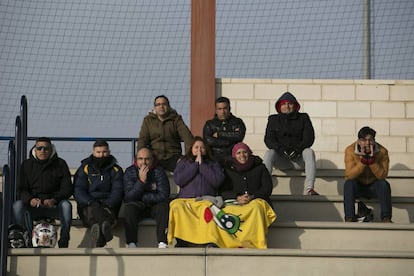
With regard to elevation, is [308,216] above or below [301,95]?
below

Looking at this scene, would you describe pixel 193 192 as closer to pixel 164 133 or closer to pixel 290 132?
pixel 164 133

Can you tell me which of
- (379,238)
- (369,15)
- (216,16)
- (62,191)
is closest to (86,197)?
(62,191)

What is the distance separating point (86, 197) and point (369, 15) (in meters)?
4.56

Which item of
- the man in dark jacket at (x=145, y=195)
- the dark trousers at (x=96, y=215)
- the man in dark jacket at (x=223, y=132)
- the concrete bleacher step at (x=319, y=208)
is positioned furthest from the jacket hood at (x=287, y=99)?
the dark trousers at (x=96, y=215)

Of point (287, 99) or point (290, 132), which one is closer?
point (290, 132)

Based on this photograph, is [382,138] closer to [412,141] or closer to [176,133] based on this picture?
[412,141]

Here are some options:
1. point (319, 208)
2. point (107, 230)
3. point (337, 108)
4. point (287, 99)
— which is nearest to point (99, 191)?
point (107, 230)

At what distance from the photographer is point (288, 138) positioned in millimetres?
11086

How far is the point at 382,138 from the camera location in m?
12.4

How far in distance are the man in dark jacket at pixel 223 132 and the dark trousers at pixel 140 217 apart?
1295 millimetres

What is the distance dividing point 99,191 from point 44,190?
18.6 inches

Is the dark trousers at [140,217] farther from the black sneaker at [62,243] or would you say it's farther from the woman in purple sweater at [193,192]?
the black sneaker at [62,243]

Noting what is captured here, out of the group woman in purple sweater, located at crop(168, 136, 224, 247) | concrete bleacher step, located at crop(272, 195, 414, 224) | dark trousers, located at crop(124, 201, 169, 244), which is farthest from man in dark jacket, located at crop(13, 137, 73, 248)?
concrete bleacher step, located at crop(272, 195, 414, 224)

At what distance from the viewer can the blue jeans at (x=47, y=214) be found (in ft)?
32.0
